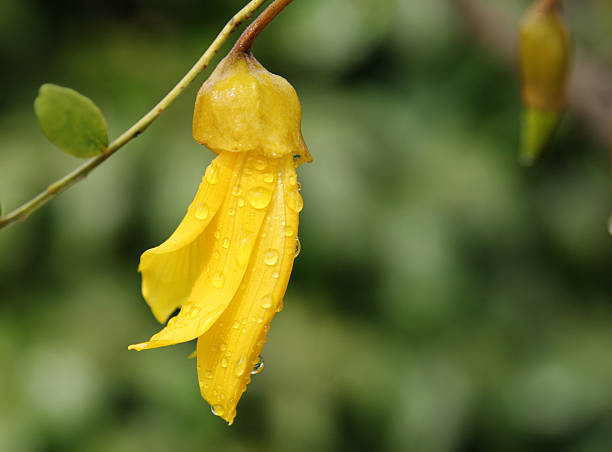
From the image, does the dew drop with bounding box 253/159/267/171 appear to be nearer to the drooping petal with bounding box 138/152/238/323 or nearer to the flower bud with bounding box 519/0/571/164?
the drooping petal with bounding box 138/152/238/323

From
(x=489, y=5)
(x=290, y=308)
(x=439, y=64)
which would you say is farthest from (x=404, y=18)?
(x=290, y=308)

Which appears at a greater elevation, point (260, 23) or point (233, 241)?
point (260, 23)

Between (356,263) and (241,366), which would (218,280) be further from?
(356,263)

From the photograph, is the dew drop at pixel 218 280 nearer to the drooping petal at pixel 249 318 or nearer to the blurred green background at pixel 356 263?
the drooping petal at pixel 249 318

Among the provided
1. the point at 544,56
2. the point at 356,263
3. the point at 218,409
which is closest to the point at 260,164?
the point at 218,409

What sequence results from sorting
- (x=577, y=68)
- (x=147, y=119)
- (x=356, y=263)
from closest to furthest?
(x=147, y=119), (x=577, y=68), (x=356, y=263)

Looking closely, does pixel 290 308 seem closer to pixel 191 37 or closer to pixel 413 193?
pixel 413 193

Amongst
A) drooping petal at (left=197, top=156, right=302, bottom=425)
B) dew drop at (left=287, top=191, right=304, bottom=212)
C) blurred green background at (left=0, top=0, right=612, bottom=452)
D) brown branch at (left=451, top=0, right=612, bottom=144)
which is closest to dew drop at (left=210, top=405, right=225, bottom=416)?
drooping petal at (left=197, top=156, right=302, bottom=425)

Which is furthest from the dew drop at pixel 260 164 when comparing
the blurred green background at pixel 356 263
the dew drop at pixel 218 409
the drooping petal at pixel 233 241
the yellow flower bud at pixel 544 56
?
the blurred green background at pixel 356 263
